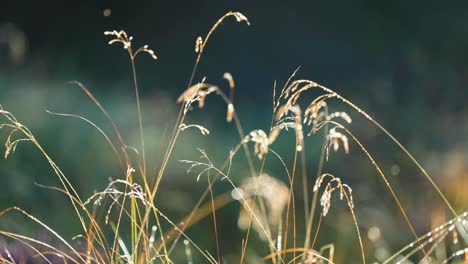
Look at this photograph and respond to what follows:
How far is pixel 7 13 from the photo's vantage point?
6.16m

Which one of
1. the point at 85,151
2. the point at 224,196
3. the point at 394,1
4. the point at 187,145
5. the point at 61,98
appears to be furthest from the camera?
the point at 394,1

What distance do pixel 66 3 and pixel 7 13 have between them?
48 cm

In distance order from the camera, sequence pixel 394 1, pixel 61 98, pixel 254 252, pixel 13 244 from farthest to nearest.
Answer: pixel 394 1
pixel 61 98
pixel 254 252
pixel 13 244

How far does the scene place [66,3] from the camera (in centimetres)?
634

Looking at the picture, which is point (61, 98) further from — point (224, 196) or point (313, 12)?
point (313, 12)

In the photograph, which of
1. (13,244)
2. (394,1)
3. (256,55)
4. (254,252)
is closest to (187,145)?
(254,252)

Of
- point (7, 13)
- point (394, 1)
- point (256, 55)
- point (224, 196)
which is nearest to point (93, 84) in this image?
point (7, 13)

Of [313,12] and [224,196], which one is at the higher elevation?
[313,12]

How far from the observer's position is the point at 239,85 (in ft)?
20.2

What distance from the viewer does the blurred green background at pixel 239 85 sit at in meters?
3.48

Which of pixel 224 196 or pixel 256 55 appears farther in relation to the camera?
pixel 256 55

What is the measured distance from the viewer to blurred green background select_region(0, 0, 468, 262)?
11.4 feet

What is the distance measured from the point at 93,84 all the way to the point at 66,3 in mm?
779

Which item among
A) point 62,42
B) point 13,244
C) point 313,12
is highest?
point 313,12
